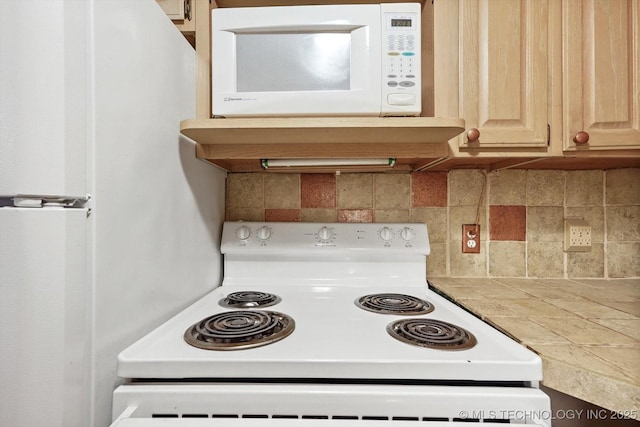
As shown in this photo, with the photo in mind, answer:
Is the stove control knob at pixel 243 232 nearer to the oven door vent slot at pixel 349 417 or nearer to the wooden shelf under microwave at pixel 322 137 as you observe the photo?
the wooden shelf under microwave at pixel 322 137

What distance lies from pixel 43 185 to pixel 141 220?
0.22 m

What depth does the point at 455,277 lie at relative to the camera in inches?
48.6

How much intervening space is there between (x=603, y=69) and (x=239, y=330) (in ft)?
4.14

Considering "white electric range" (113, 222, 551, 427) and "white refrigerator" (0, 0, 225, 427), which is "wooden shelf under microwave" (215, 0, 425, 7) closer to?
"white refrigerator" (0, 0, 225, 427)

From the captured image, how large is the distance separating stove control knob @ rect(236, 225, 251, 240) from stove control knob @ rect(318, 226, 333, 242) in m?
0.28

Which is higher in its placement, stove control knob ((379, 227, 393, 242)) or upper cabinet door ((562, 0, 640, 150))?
upper cabinet door ((562, 0, 640, 150))

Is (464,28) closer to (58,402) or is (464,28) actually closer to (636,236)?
(636,236)

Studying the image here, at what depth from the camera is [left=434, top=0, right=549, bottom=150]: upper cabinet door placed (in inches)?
34.7

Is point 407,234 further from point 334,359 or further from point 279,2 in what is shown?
point 279,2

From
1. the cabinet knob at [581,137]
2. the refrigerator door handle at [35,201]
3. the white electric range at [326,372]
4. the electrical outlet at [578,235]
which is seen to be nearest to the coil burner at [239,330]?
the white electric range at [326,372]

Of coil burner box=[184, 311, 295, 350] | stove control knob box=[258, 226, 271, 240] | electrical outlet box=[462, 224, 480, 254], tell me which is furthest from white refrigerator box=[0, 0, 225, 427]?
electrical outlet box=[462, 224, 480, 254]

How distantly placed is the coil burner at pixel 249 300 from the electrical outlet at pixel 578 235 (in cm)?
119

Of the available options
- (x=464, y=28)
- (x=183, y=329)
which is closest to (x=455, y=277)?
(x=464, y=28)

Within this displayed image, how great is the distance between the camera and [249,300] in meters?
0.95
